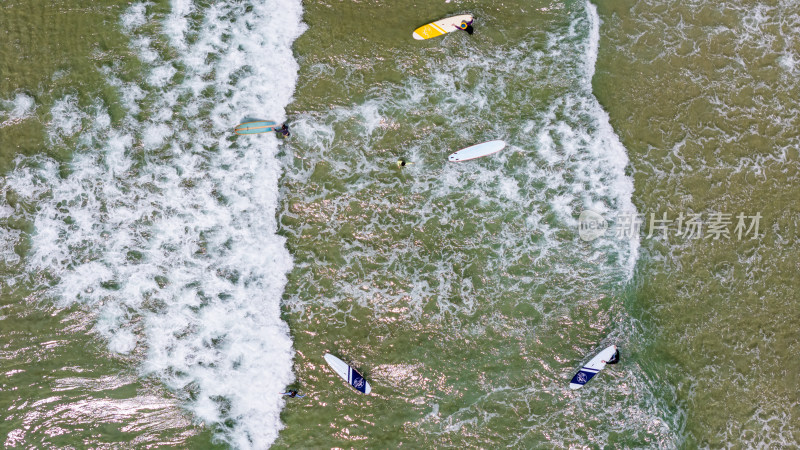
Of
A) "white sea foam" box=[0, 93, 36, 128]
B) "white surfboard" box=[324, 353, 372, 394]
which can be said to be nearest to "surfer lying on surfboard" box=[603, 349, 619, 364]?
"white surfboard" box=[324, 353, 372, 394]

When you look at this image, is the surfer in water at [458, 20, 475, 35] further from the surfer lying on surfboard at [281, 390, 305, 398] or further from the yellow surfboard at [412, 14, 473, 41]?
the surfer lying on surfboard at [281, 390, 305, 398]

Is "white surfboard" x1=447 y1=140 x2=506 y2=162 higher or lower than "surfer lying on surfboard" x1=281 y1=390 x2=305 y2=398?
higher

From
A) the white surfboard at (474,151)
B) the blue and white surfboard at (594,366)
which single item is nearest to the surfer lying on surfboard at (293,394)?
the blue and white surfboard at (594,366)

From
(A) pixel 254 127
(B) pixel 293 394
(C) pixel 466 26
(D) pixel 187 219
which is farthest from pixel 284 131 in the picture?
(B) pixel 293 394

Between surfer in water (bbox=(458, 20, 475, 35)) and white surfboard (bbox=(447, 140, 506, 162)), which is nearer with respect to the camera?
white surfboard (bbox=(447, 140, 506, 162))

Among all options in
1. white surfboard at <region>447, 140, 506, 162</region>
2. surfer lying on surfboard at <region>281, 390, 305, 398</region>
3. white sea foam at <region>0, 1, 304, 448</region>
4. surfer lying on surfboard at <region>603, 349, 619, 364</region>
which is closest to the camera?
surfer lying on surfboard at <region>281, 390, 305, 398</region>

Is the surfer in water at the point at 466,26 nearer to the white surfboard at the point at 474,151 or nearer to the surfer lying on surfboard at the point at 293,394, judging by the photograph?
the white surfboard at the point at 474,151

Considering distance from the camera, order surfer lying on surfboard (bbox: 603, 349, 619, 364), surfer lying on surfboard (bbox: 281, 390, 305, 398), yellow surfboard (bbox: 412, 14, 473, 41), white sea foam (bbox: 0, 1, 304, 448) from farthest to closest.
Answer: yellow surfboard (bbox: 412, 14, 473, 41)
white sea foam (bbox: 0, 1, 304, 448)
surfer lying on surfboard (bbox: 603, 349, 619, 364)
surfer lying on surfboard (bbox: 281, 390, 305, 398)
